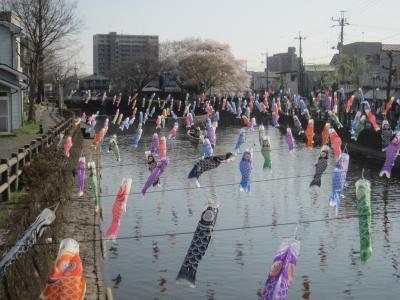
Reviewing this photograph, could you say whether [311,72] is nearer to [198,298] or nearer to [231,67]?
[231,67]

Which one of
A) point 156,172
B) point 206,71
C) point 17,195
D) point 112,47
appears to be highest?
point 112,47

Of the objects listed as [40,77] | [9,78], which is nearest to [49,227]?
[9,78]

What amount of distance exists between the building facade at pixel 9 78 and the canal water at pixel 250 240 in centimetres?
961

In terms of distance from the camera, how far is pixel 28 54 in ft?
188

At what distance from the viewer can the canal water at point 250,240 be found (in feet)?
49.9

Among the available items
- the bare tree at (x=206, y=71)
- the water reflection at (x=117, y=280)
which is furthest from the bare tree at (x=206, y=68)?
the water reflection at (x=117, y=280)

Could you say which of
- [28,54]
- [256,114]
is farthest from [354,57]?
[28,54]

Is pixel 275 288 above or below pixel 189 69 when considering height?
below

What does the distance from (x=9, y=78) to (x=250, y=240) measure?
2254 centimetres

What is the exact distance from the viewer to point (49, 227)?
519 inches

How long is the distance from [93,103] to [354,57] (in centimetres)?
3625

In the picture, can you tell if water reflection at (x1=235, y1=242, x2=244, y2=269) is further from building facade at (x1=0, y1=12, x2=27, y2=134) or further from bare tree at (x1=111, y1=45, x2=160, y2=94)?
bare tree at (x1=111, y1=45, x2=160, y2=94)

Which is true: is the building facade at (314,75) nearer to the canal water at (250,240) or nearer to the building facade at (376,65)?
the building facade at (376,65)

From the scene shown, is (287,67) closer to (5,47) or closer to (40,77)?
(40,77)
